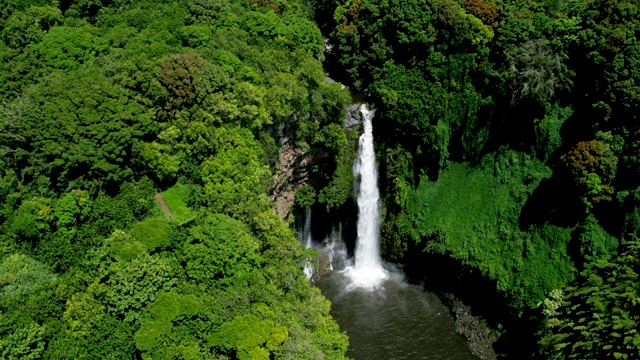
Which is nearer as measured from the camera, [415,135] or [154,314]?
[154,314]

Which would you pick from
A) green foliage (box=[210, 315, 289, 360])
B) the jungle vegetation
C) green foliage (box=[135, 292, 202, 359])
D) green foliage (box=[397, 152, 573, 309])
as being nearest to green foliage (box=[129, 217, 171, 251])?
green foliage (box=[135, 292, 202, 359])

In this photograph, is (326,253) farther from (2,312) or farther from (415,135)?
(2,312)

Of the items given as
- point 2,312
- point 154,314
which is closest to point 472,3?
point 154,314

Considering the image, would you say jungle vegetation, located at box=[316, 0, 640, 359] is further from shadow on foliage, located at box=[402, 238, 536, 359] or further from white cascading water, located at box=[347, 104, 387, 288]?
white cascading water, located at box=[347, 104, 387, 288]

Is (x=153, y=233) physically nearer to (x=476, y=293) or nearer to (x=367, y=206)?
(x=367, y=206)

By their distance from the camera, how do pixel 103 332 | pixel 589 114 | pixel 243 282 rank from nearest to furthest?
1. pixel 103 332
2. pixel 243 282
3. pixel 589 114

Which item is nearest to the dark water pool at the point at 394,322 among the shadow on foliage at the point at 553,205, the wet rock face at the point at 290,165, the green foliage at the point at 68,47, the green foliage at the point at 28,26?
the wet rock face at the point at 290,165

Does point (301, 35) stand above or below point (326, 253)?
above

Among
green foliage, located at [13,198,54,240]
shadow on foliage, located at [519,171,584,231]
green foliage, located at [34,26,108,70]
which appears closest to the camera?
green foliage, located at [13,198,54,240]
